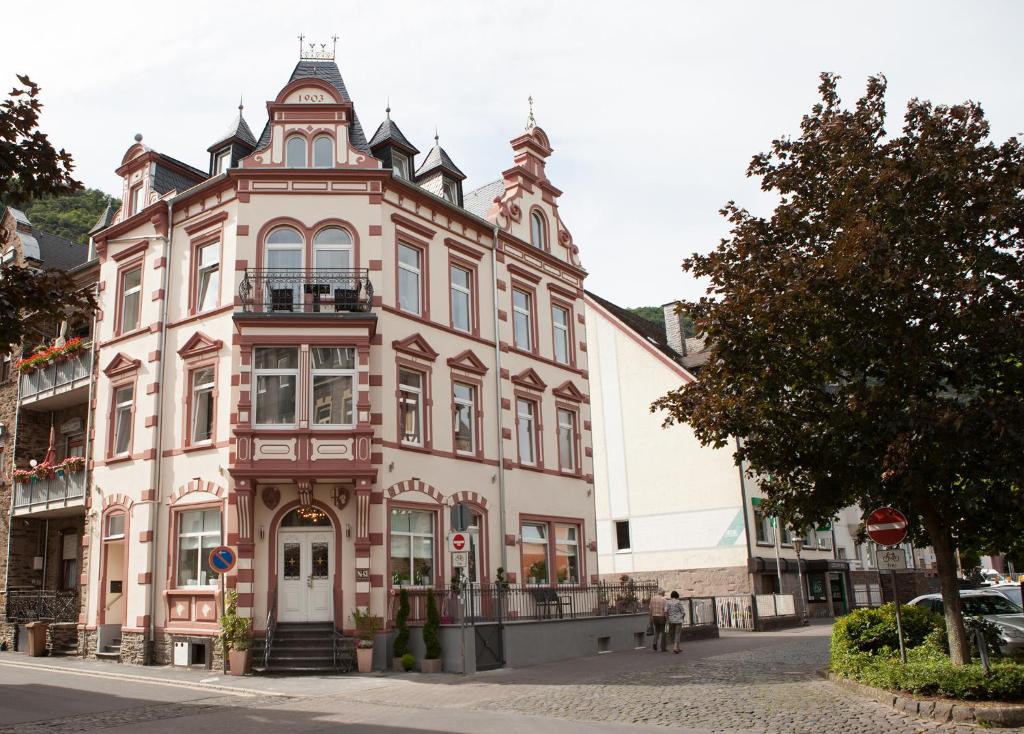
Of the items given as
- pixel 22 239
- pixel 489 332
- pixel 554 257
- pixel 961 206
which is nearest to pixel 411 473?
pixel 489 332

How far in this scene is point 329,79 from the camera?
25938mm

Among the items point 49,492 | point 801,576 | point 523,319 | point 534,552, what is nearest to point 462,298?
point 523,319

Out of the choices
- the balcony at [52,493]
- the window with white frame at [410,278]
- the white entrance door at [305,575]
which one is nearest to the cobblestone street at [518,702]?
the white entrance door at [305,575]

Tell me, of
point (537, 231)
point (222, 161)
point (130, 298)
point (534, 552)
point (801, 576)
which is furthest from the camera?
point (801, 576)

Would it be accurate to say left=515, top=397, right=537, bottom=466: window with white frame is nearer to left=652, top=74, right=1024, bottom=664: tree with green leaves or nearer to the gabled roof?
the gabled roof

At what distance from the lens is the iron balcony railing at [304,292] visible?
21984mm

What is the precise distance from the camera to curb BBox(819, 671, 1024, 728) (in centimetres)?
1173

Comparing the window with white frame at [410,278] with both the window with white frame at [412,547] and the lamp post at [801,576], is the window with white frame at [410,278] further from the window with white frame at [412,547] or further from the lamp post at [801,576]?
the lamp post at [801,576]

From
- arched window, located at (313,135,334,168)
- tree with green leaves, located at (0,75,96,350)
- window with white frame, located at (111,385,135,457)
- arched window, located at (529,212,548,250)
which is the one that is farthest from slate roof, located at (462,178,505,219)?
tree with green leaves, located at (0,75,96,350)

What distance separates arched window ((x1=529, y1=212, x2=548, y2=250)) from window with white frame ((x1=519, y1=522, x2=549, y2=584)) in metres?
8.38

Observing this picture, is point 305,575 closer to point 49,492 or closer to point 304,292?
point 304,292

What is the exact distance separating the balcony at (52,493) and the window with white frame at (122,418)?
214 cm

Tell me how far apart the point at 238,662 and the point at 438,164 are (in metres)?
14.7

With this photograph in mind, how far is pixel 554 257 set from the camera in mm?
29312
